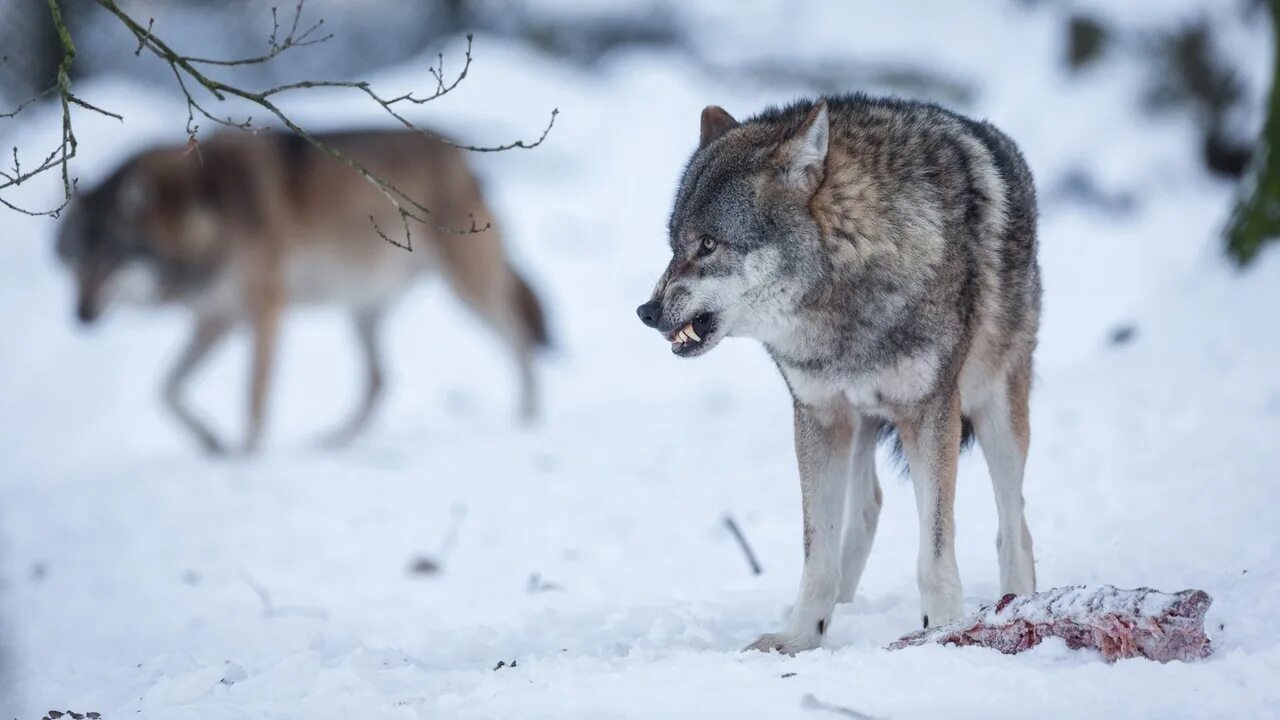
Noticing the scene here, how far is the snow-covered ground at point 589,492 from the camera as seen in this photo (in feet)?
10.0

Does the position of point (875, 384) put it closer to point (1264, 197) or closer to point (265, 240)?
point (1264, 197)

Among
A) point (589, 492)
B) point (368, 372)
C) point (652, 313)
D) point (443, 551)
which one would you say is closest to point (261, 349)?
point (368, 372)

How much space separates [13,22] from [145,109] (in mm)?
1371

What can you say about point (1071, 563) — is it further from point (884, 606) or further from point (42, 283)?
point (42, 283)

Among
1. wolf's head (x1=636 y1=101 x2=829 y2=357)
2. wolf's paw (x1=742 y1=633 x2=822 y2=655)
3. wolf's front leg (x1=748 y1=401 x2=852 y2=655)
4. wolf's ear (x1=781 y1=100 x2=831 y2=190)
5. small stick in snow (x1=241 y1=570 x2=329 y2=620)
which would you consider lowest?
wolf's paw (x1=742 y1=633 x2=822 y2=655)

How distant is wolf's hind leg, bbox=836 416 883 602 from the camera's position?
4.11 meters

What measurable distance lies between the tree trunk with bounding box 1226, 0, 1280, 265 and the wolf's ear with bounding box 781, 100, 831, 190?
354 cm

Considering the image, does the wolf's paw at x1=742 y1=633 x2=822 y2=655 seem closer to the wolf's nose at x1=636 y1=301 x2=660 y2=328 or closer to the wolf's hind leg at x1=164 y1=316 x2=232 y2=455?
the wolf's nose at x1=636 y1=301 x2=660 y2=328

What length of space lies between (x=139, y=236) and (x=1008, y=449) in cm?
661

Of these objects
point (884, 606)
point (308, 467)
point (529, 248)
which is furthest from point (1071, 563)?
point (529, 248)

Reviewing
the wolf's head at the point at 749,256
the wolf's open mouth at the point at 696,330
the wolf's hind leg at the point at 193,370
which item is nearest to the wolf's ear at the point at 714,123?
the wolf's head at the point at 749,256

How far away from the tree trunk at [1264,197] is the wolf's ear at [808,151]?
3.54 meters

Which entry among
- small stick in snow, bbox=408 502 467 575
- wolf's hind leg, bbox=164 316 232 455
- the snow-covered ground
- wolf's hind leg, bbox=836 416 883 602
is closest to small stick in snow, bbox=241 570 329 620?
the snow-covered ground

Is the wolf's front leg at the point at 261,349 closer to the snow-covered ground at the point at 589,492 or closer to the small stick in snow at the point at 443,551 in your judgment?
the snow-covered ground at the point at 589,492
